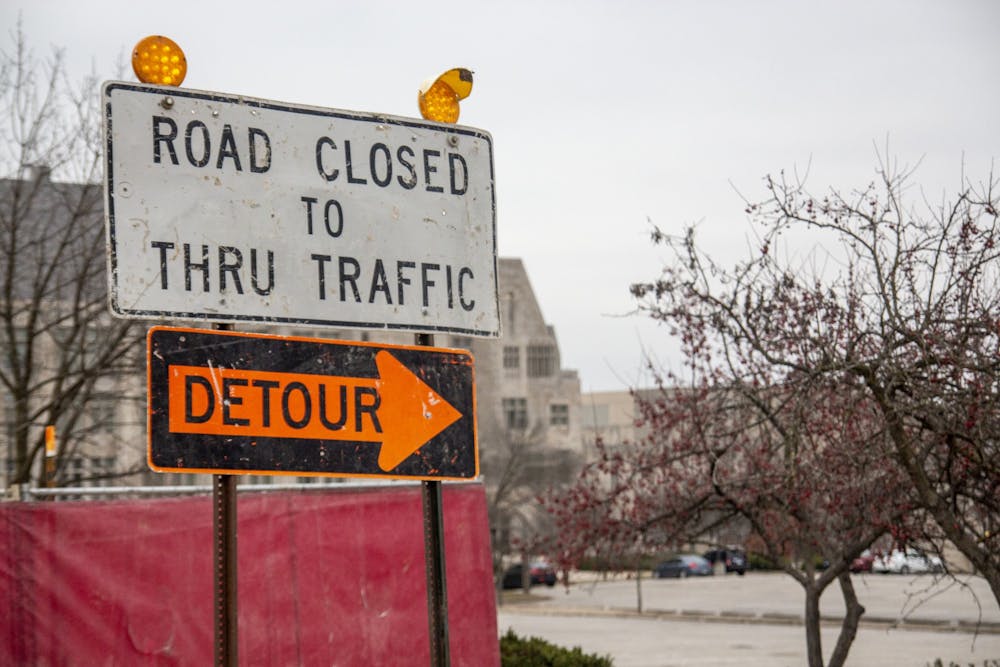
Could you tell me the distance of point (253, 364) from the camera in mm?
4605

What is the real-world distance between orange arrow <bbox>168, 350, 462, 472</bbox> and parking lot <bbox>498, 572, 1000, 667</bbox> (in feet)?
30.5

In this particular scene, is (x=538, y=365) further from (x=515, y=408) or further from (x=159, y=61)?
(x=159, y=61)

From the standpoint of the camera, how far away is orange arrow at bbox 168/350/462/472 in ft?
14.6

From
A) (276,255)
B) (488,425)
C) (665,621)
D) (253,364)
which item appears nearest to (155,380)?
(253,364)

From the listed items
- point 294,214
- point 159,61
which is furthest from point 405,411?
point 159,61

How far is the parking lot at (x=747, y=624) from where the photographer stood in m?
24.5

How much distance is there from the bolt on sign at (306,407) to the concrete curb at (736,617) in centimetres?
2208

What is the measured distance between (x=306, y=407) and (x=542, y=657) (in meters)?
8.68

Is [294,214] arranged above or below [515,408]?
below

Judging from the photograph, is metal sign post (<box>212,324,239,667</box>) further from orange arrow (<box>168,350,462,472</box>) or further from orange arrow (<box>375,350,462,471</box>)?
orange arrow (<box>375,350,462,471</box>)

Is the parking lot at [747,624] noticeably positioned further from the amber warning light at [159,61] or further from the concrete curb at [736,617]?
the amber warning light at [159,61]

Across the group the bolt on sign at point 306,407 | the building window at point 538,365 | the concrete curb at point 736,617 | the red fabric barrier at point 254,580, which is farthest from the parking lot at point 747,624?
the building window at point 538,365

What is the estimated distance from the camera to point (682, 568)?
217 feet

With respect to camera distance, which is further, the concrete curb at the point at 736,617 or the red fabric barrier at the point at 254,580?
the concrete curb at the point at 736,617
